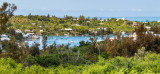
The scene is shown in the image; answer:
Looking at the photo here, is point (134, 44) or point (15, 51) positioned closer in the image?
point (15, 51)

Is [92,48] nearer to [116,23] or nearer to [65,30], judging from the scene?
[65,30]

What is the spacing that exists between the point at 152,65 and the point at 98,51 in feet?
49.3

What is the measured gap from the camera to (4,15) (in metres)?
11.4

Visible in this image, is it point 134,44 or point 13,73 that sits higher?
point 13,73

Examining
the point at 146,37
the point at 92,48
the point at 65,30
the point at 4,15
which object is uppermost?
the point at 4,15

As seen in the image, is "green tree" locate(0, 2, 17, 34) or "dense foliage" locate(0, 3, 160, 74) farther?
"green tree" locate(0, 2, 17, 34)

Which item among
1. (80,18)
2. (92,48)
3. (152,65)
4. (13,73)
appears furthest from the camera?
(80,18)

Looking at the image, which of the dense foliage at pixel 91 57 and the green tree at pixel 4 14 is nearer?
the dense foliage at pixel 91 57

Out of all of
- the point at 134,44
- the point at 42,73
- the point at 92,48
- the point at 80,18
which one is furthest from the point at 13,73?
the point at 80,18

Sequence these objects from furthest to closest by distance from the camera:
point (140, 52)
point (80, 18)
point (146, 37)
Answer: point (80, 18), point (146, 37), point (140, 52)

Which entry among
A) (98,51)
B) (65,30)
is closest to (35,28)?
(65,30)

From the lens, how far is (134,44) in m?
16.8

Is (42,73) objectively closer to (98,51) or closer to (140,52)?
(140,52)

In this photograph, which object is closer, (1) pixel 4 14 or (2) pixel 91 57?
(1) pixel 4 14
